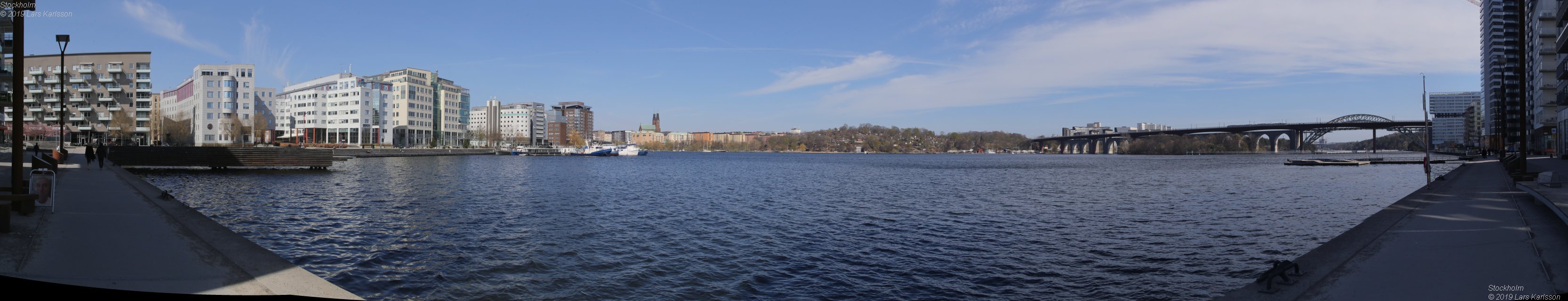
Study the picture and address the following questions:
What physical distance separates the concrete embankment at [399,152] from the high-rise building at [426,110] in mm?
→ 10798

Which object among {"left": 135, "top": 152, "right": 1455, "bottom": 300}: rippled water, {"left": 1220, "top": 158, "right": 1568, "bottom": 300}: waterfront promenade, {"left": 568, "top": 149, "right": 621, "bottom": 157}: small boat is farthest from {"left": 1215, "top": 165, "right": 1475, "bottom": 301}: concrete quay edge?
{"left": 568, "top": 149, "right": 621, "bottom": 157}: small boat

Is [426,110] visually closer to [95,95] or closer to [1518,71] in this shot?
[95,95]

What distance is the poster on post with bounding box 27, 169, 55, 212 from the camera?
1123cm

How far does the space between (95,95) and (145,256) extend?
11051 cm

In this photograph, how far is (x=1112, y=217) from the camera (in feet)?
62.1

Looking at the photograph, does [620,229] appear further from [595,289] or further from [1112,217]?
[1112,217]

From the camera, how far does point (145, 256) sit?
27.0 feet

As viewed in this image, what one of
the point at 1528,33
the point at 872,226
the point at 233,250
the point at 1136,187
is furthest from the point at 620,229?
the point at 1528,33

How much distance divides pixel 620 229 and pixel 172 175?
3361 centimetres

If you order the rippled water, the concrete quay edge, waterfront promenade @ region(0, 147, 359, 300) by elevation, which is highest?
waterfront promenade @ region(0, 147, 359, 300)

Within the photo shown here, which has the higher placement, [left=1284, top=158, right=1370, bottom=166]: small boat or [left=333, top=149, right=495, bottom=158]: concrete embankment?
[left=333, top=149, right=495, bottom=158]: concrete embankment

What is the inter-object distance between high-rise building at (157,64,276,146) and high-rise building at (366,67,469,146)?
2185cm

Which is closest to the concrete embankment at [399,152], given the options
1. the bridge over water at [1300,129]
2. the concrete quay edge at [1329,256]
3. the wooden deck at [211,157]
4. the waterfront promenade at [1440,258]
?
the wooden deck at [211,157]

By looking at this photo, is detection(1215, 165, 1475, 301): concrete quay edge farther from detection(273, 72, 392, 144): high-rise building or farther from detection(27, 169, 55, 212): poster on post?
detection(273, 72, 392, 144): high-rise building
